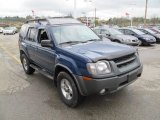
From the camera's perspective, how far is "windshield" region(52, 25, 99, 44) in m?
5.21

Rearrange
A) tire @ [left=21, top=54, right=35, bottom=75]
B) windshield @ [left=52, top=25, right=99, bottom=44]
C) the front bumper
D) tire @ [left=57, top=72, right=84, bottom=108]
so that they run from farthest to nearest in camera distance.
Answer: tire @ [left=21, top=54, right=35, bottom=75] < windshield @ [left=52, top=25, right=99, bottom=44] < tire @ [left=57, top=72, right=84, bottom=108] < the front bumper

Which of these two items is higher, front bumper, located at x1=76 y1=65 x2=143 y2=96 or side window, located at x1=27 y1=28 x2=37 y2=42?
side window, located at x1=27 y1=28 x2=37 y2=42

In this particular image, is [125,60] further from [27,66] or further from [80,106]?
[27,66]

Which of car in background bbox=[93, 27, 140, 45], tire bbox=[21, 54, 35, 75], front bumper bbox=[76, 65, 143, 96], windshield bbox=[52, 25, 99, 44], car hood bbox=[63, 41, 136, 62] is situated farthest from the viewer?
car in background bbox=[93, 27, 140, 45]

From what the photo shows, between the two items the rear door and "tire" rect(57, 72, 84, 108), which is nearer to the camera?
"tire" rect(57, 72, 84, 108)

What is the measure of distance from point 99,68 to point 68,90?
1.13 metres

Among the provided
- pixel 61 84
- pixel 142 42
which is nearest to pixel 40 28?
pixel 61 84

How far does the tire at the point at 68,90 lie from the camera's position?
4.39 m

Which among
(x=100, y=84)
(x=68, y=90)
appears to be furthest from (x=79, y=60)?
(x=68, y=90)

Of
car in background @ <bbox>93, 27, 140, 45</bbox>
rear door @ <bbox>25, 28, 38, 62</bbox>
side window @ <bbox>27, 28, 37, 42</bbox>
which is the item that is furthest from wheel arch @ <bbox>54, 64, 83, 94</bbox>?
car in background @ <bbox>93, 27, 140, 45</bbox>

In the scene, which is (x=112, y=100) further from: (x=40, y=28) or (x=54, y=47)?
(x=40, y=28)

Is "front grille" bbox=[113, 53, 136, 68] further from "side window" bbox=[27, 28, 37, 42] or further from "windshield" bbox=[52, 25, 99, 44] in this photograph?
"side window" bbox=[27, 28, 37, 42]

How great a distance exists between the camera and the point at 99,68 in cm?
398

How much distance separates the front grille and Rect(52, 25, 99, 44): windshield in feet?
4.40
